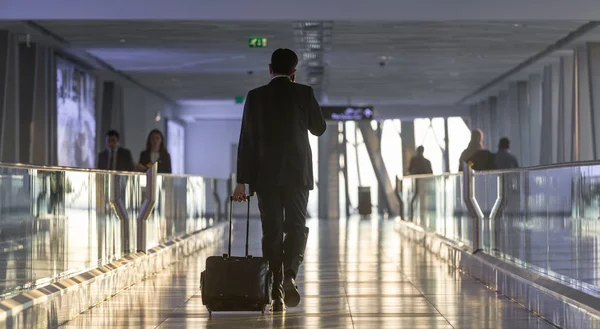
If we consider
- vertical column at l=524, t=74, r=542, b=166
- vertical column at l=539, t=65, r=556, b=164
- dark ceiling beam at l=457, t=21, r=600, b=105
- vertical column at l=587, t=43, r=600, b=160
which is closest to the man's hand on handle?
dark ceiling beam at l=457, t=21, r=600, b=105

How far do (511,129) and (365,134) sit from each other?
32.6 ft

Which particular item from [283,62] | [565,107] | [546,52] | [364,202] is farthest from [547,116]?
[283,62]

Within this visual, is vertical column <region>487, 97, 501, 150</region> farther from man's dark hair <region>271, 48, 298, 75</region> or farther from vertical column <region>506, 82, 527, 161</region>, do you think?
man's dark hair <region>271, 48, 298, 75</region>

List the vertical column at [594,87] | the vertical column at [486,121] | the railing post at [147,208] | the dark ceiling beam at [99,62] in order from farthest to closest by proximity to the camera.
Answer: the vertical column at [486,121]
the vertical column at [594,87]
the dark ceiling beam at [99,62]
the railing post at [147,208]

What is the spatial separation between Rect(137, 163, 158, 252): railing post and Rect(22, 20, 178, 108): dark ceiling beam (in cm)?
651

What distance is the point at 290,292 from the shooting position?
232 inches

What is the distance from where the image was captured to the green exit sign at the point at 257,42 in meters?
17.3

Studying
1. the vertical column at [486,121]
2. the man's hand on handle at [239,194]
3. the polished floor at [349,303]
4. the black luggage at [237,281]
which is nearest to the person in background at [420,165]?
the vertical column at [486,121]

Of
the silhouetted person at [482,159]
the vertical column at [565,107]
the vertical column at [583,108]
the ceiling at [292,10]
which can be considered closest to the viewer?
the silhouetted person at [482,159]

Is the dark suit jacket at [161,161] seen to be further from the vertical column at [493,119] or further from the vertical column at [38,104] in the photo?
the vertical column at [493,119]

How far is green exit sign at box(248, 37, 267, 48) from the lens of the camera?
1727 cm

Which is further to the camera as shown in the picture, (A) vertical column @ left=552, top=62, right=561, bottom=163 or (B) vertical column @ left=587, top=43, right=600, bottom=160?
(A) vertical column @ left=552, top=62, right=561, bottom=163

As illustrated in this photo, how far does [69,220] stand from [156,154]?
5790 mm

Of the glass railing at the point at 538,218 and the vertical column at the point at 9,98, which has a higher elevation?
the vertical column at the point at 9,98
